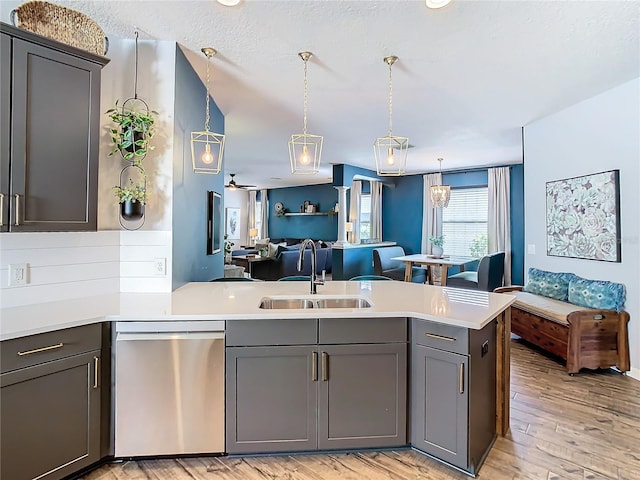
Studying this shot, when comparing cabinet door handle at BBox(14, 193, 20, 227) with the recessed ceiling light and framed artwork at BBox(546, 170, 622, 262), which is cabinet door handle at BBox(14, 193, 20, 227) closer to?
the recessed ceiling light

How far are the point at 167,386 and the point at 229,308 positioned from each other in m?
0.51

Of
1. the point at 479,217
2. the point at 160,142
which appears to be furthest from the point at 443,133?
the point at 160,142

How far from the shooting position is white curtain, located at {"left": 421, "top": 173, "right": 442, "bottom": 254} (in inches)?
315

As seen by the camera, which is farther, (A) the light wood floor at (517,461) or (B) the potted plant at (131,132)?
(B) the potted plant at (131,132)

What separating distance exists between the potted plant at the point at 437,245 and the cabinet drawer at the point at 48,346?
19.7 ft

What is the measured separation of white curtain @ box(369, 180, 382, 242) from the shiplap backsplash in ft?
21.7

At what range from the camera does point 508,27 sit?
232 centimetres

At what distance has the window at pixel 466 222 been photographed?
7.57 m

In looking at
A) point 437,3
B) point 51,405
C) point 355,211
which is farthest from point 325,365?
point 355,211

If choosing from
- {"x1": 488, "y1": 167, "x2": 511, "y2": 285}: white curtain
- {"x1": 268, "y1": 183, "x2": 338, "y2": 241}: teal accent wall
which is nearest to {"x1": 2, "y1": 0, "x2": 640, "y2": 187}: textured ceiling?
{"x1": 488, "y1": 167, "x2": 511, "y2": 285}: white curtain

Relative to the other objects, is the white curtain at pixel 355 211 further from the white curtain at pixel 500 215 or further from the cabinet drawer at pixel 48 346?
the cabinet drawer at pixel 48 346

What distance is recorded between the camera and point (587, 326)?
3312mm

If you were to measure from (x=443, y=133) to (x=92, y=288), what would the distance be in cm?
442

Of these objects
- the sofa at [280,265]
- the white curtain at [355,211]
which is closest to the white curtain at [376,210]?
the white curtain at [355,211]
